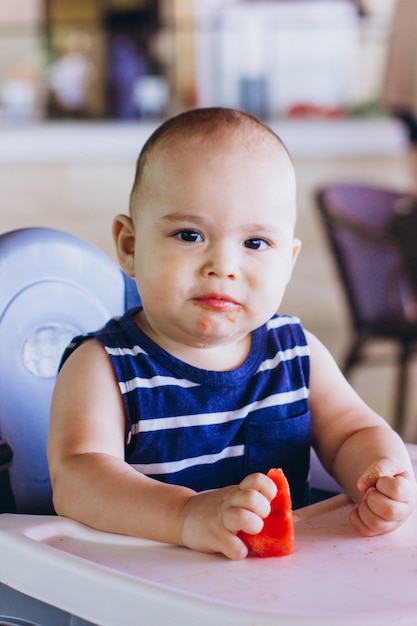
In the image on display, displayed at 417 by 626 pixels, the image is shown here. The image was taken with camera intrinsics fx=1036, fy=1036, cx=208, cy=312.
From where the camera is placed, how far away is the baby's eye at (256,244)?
91cm

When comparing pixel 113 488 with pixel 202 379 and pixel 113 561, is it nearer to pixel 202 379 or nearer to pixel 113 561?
pixel 113 561

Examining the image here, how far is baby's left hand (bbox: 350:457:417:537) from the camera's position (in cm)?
85

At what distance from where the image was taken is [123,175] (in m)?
5.06

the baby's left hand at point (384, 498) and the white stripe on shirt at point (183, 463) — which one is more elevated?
the baby's left hand at point (384, 498)

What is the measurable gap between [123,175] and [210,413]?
13.7 ft

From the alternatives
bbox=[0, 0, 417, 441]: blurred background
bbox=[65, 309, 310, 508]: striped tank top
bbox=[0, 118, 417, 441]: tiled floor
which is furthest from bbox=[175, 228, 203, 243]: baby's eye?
bbox=[0, 118, 417, 441]: tiled floor

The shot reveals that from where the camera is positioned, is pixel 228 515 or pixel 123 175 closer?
pixel 228 515

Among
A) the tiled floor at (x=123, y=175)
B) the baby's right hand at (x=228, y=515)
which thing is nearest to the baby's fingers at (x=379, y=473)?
the baby's right hand at (x=228, y=515)

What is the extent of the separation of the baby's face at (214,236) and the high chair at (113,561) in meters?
0.19

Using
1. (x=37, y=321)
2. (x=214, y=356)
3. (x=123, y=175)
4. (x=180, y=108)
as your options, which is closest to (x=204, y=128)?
(x=214, y=356)

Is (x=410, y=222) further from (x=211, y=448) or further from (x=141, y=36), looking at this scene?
(x=141, y=36)

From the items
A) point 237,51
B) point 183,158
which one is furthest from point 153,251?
point 237,51

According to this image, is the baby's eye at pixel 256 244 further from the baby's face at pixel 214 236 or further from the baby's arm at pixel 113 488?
the baby's arm at pixel 113 488

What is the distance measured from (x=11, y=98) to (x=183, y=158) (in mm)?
4698
